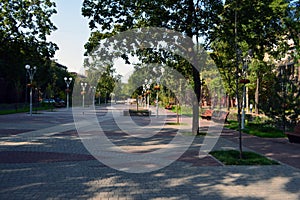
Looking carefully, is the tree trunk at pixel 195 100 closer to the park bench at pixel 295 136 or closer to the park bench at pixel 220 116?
the park bench at pixel 295 136

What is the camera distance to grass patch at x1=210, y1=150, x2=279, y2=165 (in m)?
8.52

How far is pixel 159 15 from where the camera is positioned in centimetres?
1343

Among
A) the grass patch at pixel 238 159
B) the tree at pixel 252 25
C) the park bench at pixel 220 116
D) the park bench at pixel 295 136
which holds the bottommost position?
the grass patch at pixel 238 159

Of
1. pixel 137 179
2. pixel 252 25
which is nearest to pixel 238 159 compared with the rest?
pixel 137 179

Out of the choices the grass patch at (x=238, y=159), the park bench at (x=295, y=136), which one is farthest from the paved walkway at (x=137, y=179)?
the park bench at (x=295, y=136)

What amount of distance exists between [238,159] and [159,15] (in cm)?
720

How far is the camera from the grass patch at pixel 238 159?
8.52 metres

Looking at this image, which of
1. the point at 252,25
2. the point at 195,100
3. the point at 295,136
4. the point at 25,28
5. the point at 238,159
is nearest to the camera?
the point at 238,159

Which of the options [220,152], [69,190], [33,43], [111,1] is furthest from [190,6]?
[33,43]

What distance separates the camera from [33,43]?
22234 mm

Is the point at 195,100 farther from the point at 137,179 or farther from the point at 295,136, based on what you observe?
the point at 137,179

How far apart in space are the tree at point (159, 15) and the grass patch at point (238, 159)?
5.78m

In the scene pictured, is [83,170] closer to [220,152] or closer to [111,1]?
[220,152]

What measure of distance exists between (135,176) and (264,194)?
268 cm
